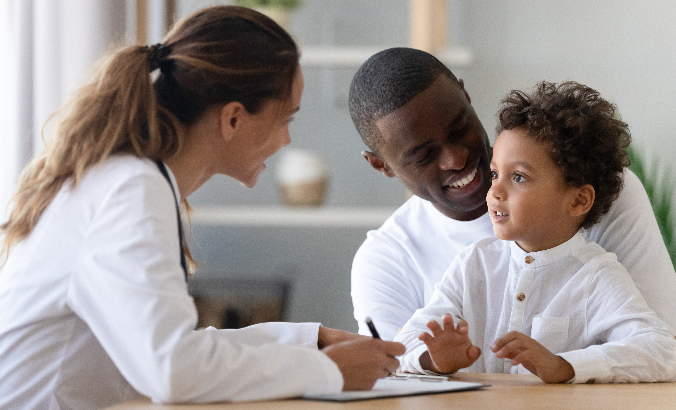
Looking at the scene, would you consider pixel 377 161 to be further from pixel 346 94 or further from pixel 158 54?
pixel 346 94

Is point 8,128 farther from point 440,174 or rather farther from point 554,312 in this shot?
point 554,312

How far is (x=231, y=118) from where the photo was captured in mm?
1133

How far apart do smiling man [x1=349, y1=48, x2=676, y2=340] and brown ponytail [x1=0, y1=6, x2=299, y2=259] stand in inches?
21.4

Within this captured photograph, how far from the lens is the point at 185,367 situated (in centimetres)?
84

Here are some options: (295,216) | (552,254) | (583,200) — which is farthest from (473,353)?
(295,216)

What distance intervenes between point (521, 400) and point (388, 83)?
36.3 inches

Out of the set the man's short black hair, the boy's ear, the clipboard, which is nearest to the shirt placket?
the boy's ear

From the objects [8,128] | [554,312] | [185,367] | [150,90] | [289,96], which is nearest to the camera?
[185,367]

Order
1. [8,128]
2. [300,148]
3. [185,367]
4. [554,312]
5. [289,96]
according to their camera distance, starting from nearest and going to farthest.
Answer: [185,367] < [289,96] < [554,312] < [8,128] < [300,148]

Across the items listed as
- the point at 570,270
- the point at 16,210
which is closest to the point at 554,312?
the point at 570,270

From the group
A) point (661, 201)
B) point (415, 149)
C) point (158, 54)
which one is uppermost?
point (158, 54)

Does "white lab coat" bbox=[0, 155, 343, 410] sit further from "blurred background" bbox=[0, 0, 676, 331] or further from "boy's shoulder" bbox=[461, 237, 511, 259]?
"blurred background" bbox=[0, 0, 676, 331]

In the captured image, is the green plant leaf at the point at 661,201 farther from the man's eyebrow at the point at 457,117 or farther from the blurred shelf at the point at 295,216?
the man's eyebrow at the point at 457,117

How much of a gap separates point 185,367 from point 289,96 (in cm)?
52
